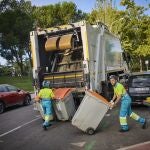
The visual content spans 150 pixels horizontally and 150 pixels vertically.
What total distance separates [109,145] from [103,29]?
7.79 meters

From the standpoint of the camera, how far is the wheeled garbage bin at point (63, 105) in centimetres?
1195

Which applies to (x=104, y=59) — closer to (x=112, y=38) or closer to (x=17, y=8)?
(x=112, y=38)

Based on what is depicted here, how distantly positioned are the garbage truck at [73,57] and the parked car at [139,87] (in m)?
1.01

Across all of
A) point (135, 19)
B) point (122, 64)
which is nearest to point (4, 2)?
point (135, 19)

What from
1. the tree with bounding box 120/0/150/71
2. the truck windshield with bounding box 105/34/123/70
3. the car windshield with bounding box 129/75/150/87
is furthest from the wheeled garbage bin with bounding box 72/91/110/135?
the tree with bounding box 120/0/150/71

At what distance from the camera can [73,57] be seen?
→ 14969 mm

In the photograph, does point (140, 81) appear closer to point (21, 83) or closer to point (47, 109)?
point (47, 109)

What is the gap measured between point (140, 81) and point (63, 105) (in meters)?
4.56

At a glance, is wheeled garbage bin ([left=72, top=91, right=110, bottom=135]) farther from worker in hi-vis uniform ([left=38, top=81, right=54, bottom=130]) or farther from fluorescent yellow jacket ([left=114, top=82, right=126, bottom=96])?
worker in hi-vis uniform ([left=38, top=81, right=54, bottom=130])

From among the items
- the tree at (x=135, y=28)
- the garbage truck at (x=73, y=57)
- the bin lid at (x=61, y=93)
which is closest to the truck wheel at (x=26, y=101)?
the garbage truck at (x=73, y=57)

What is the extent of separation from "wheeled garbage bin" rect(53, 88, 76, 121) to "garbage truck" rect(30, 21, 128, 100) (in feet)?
4.48

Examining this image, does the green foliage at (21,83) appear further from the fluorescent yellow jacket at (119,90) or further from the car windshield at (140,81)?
the fluorescent yellow jacket at (119,90)

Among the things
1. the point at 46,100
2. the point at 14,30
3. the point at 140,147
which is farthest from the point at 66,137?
the point at 14,30

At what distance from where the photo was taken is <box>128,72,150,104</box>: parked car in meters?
14.8
